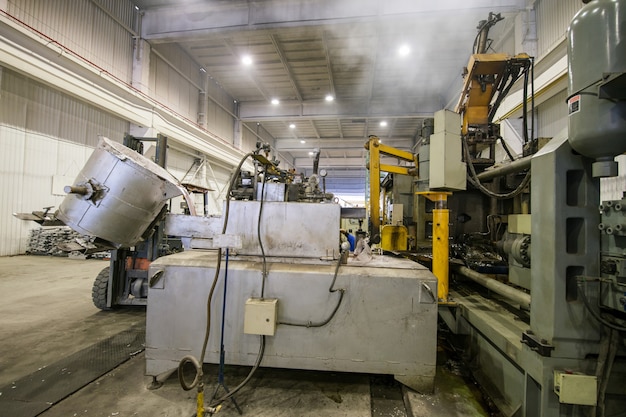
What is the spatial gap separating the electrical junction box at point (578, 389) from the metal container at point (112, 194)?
280 centimetres

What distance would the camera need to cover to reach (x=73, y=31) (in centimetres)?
584

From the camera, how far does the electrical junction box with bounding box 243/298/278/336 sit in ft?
5.49

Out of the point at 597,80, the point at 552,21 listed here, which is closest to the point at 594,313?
the point at 597,80

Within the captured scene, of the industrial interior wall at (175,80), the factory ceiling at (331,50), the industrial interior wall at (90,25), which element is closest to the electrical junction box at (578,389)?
the factory ceiling at (331,50)

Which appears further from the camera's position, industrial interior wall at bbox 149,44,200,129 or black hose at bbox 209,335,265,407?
industrial interior wall at bbox 149,44,200,129

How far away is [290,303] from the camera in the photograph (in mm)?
1772

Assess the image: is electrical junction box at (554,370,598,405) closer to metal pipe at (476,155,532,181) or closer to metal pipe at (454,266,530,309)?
metal pipe at (454,266,530,309)

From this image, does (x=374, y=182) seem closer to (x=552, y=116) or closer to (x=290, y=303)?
(x=290, y=303)

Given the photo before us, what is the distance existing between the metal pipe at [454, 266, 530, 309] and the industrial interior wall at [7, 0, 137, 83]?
27.2 feet

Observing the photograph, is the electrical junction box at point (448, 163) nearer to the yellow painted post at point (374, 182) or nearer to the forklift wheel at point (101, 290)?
the yellow painted post at point (374, 182)

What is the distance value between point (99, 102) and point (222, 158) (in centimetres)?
473

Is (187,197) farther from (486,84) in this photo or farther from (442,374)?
(486,84)

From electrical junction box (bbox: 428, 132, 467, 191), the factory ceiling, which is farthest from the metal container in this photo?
the factory ceiling

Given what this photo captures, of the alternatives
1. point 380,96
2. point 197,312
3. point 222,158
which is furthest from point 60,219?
point 380,96
